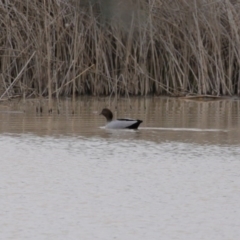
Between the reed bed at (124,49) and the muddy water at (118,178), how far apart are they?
2.81 metres

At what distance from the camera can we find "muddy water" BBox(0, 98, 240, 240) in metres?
5.81

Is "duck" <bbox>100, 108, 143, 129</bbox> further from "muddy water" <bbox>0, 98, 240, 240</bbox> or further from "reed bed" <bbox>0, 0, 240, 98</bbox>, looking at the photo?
"reed bed" <bbox>0, 0, 240, 98</bbox>

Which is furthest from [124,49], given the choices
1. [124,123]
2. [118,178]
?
[118,178]

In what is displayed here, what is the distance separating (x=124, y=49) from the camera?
16172 millimetres

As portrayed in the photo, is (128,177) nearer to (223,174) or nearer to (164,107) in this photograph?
(223,174)

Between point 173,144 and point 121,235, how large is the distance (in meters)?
4.17

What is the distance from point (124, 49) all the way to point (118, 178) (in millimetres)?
8839

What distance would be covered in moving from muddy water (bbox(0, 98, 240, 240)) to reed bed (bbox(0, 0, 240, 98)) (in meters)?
2.81

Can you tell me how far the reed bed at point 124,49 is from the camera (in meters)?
15.2

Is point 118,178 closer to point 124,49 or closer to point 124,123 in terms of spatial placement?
point 124,123

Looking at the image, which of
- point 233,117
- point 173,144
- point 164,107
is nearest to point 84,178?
point 173,144

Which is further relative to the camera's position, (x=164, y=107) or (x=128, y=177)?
(x=164, y=107)

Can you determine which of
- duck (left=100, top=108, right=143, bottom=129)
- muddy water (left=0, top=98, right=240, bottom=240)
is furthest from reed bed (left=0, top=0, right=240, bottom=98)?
duck (left=100, top=108, right=143, bottom=129)

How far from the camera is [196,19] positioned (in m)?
16.0
